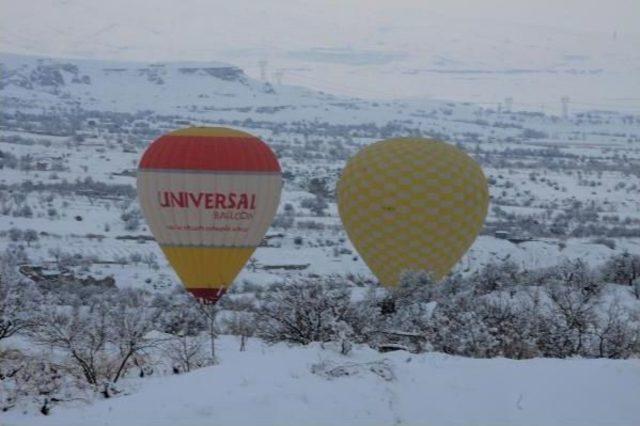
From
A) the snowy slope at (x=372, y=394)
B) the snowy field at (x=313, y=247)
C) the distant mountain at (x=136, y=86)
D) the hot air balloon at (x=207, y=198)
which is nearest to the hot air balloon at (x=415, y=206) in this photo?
the snowy field at (x=313, y=247)

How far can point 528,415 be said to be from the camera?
9.98 meters

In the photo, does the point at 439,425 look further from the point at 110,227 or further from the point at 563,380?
the point at 110,227

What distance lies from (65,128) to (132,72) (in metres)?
57.7

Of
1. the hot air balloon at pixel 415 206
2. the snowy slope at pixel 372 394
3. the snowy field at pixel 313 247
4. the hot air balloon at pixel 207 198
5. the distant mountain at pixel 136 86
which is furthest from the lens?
the distant mountain at pixel 136 86

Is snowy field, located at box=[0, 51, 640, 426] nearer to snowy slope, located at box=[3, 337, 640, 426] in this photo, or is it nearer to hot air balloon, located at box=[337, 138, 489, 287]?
snowy slope, located at box=[3, 337, 640, 426]

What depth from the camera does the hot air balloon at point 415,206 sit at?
23.0m

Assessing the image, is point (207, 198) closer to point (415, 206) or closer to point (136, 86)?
point (415, 206)

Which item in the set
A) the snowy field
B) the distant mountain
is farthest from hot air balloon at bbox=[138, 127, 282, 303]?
the distant mountain

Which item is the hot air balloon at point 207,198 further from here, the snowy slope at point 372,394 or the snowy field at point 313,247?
the snowy slope at point 372,394

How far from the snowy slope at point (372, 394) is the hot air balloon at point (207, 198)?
938cm

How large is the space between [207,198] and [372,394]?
34.9 ft

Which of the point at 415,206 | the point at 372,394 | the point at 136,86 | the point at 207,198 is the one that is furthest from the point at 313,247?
the point at 136,86

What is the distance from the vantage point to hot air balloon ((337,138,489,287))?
75.6 feet

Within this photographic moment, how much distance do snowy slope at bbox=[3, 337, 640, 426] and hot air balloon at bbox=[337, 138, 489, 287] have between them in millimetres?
12040
